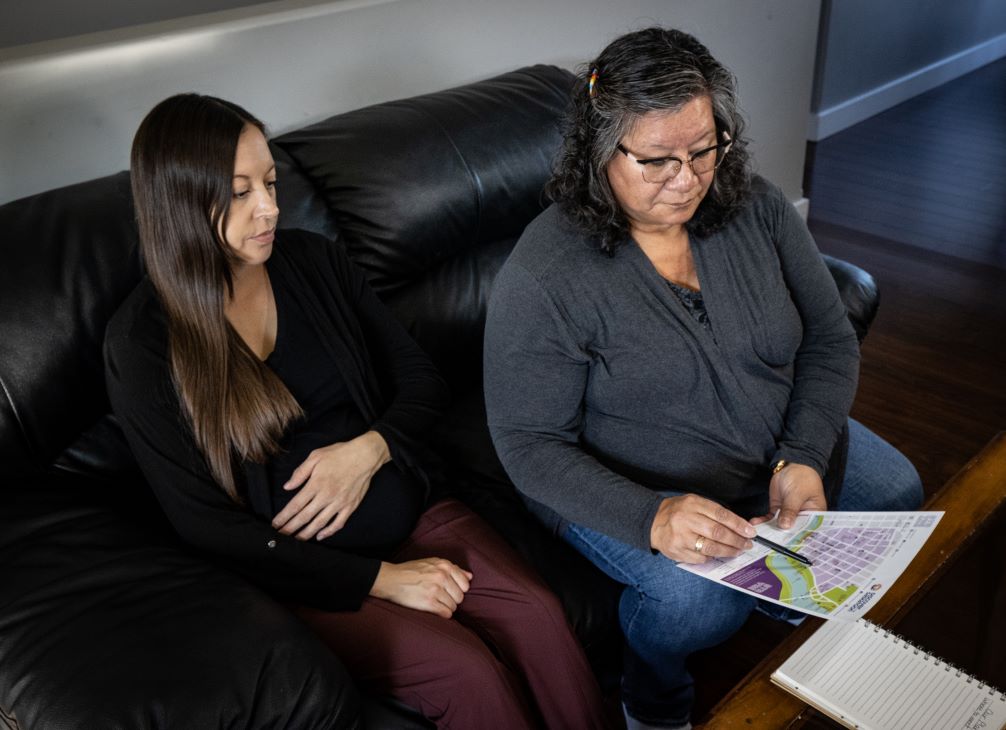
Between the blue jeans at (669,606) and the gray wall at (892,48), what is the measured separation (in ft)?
9.77

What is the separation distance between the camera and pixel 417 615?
4.26 ft

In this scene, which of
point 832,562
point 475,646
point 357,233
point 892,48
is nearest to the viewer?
point 832,562

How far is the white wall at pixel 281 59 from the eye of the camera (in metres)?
1.60

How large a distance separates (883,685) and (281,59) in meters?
1.47

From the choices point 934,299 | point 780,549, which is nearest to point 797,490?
point 780,549

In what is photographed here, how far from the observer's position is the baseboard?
4.22 metres

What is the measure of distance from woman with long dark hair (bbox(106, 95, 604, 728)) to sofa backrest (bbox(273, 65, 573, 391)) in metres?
0.26

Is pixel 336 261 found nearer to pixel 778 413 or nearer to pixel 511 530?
pixel 511 530

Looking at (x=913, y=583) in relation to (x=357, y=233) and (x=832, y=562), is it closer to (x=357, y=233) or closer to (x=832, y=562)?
(x=832, y=562)

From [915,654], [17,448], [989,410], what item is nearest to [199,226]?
[17,448]

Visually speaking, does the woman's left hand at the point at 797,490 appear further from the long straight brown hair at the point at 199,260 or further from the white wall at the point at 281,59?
the white wall at the point at 281,59

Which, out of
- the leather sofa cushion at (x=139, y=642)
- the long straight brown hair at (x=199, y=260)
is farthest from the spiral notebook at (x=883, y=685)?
the long straight brown hair at (x=199, y=260)

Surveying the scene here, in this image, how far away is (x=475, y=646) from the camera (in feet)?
4.17

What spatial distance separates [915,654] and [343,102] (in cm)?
145
